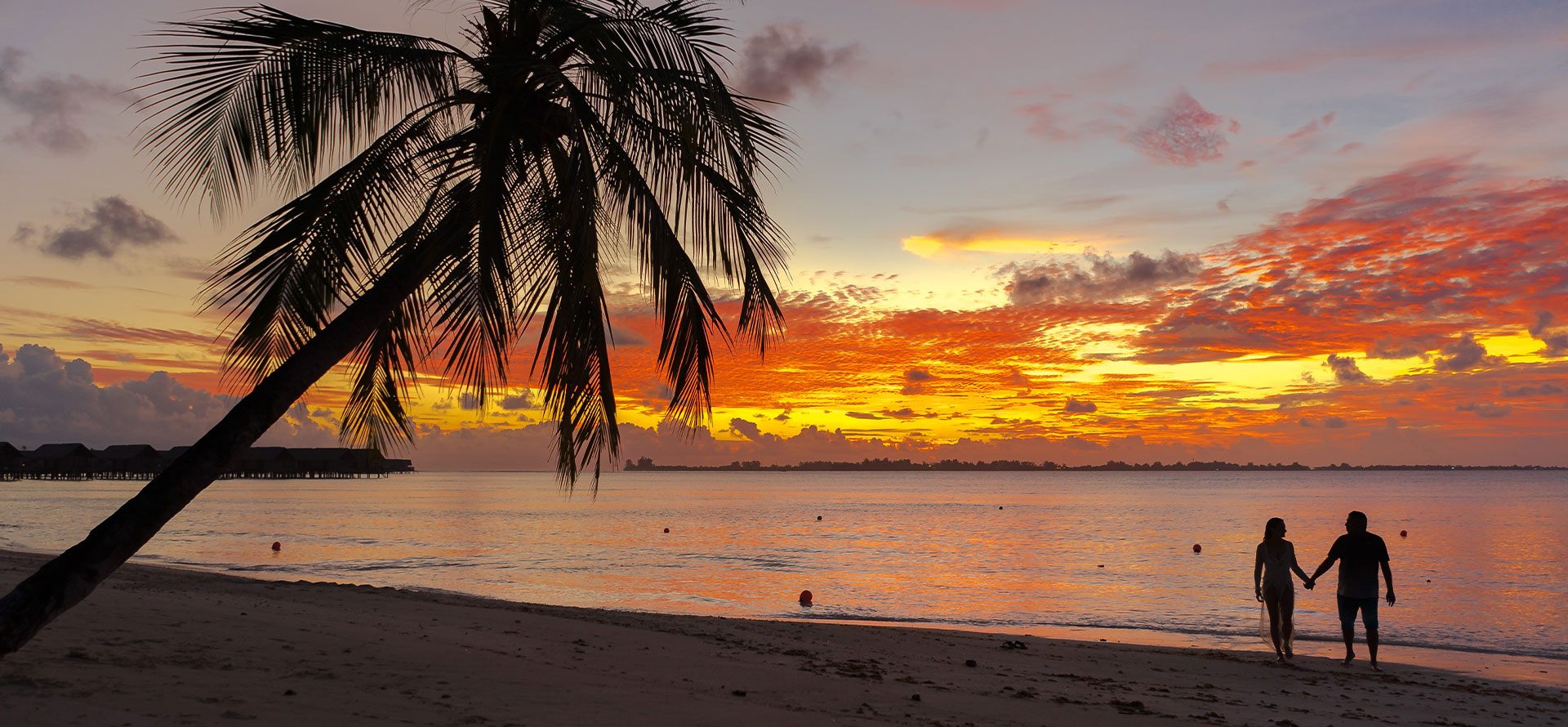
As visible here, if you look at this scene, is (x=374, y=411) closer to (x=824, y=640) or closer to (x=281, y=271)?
(x=281, y=271)

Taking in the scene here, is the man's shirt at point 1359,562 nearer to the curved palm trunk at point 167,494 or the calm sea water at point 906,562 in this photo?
the calm sea water at point 906,562

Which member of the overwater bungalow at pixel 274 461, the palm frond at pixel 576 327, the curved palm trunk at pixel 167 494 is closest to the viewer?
the curved palm trunk at pixel 167 494

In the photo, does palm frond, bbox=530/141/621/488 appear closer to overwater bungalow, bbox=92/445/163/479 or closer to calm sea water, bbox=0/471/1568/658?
calm sea water, bbox=0/471/1568/658

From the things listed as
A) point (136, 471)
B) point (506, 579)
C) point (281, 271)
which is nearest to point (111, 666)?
point (281, 271)

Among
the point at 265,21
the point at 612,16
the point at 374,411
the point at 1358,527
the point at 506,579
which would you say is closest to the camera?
the point at 265,21

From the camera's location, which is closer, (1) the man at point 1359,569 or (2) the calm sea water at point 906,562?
(1) the man at point 1359,569

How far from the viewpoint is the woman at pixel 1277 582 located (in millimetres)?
10969

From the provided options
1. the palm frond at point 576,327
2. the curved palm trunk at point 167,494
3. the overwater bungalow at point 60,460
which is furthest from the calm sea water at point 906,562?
the overwater bungalow at point 60,460

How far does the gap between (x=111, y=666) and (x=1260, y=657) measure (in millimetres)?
13243

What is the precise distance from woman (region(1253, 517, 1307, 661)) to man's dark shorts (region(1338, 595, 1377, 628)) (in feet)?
1.72

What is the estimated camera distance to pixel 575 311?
20.9 feet

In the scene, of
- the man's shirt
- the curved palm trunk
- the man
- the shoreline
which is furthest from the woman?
the curved palm trunk

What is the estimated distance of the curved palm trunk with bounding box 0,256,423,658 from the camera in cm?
430

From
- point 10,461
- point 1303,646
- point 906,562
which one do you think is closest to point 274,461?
point 10,461
